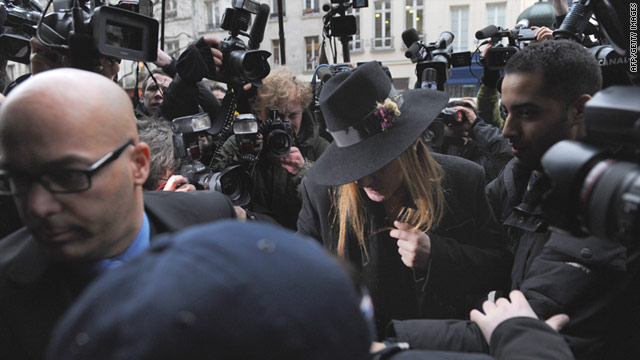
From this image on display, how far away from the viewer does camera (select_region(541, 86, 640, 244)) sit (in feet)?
2.84

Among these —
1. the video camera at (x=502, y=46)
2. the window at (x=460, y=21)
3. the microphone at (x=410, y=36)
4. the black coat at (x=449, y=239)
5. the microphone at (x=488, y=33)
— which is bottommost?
the black coat at (x=449, y=239)

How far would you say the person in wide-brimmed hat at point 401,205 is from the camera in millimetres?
1917

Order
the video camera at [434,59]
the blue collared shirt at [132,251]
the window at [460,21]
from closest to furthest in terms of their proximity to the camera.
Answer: the blue collared shirt at [132,251]
the video camera at [434,59]
the window at [460,21]

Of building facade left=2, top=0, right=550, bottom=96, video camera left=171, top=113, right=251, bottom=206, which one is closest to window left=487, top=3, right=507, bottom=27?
building facade left=2, top=0, right=550, bottom=96

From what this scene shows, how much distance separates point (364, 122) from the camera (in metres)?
1.99

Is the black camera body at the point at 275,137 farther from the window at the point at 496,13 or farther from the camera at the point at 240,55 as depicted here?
the window at the point at 496,13

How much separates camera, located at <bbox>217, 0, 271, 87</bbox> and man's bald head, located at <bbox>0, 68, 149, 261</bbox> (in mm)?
1436

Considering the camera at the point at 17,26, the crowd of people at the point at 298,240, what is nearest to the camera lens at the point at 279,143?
the crowd of people at the point at 298,240

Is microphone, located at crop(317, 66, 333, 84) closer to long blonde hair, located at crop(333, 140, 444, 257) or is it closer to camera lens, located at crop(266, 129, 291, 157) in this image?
camera lens, located at crop(266, 129, 291, 157)

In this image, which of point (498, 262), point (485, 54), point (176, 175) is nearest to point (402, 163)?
point (498, 262)

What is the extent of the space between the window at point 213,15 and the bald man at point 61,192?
68.3 feet

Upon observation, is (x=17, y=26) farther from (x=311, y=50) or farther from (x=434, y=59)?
(x=311, y=50)

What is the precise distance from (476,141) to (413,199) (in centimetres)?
188

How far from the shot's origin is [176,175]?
2309mm
